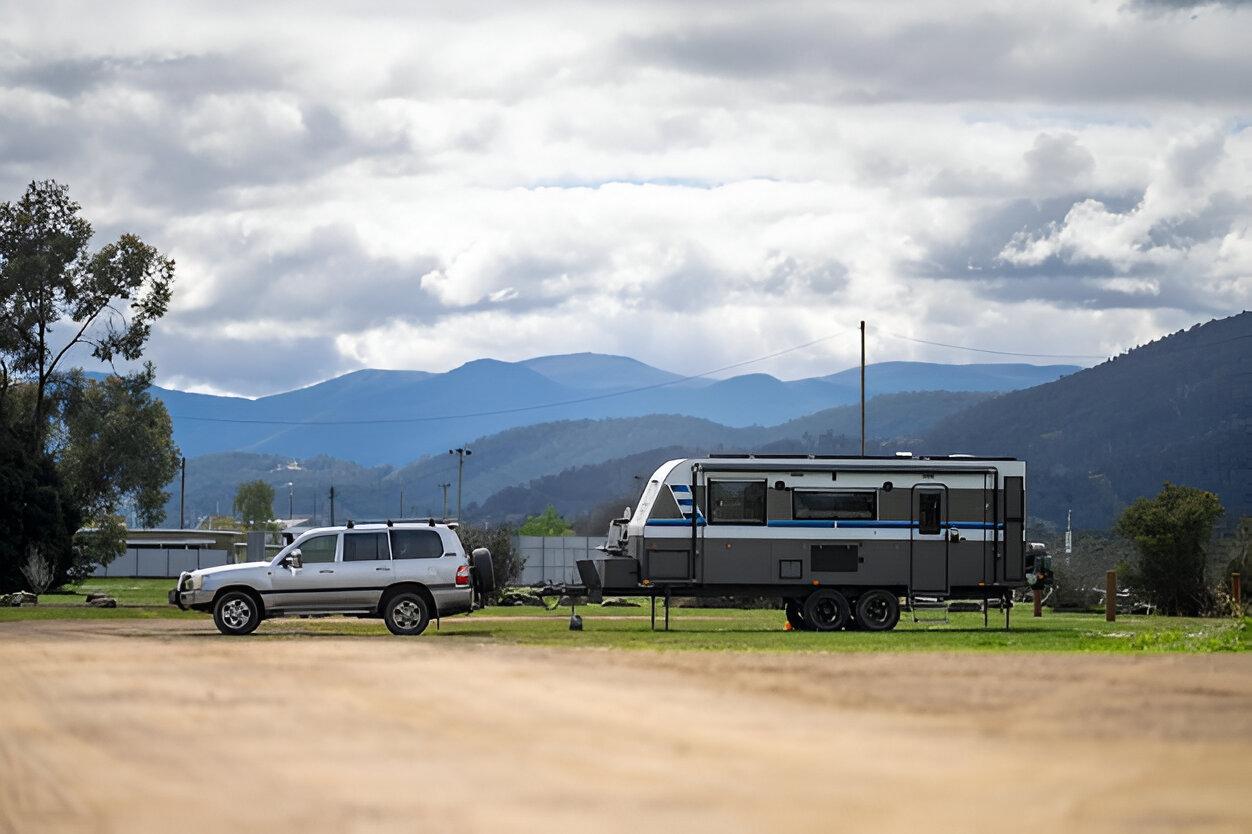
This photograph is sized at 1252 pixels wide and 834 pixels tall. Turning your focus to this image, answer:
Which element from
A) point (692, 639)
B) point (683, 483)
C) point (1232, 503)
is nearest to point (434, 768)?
point (692, 639)

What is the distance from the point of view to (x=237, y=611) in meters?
28.3

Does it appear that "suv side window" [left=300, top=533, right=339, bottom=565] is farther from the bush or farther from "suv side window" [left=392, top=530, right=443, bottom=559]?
the bush

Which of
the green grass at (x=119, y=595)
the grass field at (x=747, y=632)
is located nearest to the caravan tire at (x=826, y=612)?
the grass field at (x=747, y=632)

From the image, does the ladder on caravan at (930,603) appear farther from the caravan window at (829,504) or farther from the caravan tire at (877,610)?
the caravan window at (829,504)

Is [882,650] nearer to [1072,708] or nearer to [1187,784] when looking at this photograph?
[1072,708]

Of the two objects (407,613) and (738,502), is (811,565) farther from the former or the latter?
(407,613)

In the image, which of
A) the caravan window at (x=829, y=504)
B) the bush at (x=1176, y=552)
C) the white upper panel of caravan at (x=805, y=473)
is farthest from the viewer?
the bush at (x=1176, y=552)

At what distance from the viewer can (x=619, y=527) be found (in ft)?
114

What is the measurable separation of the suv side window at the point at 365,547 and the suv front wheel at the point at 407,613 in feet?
2.45

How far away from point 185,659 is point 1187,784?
44.2 ft

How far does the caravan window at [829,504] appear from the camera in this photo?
32.9m

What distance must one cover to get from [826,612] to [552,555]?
5543 cm

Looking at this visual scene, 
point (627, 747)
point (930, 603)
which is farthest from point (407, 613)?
point (627, 747)

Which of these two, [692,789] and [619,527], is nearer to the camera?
[692,789]
